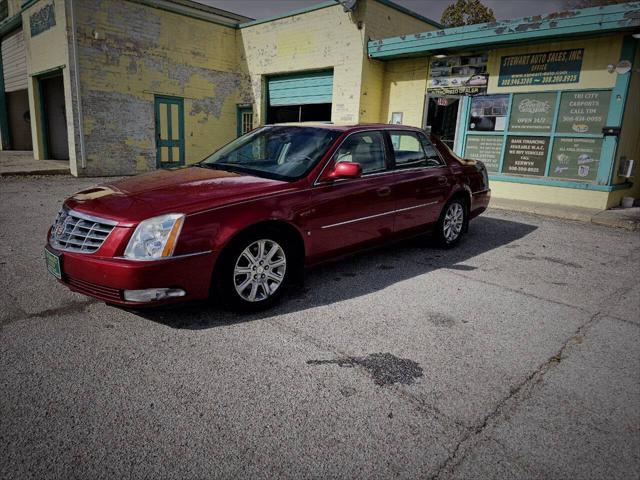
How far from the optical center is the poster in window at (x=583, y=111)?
873 cm

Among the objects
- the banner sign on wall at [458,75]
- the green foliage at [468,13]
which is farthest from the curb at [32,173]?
the green foliage at [468,13]

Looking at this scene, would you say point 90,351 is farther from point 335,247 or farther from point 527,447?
point 527,447

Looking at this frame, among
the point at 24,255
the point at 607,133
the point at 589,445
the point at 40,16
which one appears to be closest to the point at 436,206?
the point at 589,445

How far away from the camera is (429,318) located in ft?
12.1

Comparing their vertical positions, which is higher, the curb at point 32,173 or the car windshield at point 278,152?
the car windshield at point 278,152

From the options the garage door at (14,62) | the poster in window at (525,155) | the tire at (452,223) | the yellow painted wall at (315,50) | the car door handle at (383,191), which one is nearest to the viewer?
the car door handle at (383,191)

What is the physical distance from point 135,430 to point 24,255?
3771 millimetres

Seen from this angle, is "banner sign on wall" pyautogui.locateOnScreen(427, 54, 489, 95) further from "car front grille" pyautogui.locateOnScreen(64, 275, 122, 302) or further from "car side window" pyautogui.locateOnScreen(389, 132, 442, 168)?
"car front grille" pyautogui.locateOnScreen(64, 275, 122, 302)

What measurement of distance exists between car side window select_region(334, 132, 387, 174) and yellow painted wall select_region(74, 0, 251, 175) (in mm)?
10908

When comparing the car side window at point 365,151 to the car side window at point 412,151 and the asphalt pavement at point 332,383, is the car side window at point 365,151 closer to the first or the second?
the car side window at point 412,151

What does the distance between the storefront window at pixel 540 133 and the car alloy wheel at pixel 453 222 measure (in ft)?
16.0

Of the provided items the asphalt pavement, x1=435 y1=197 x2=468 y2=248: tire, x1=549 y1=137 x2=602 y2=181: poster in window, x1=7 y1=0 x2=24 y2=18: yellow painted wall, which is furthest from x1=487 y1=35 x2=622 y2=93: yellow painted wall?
x1=7 y1=0 x2=24 y2=18: yellow painted wall

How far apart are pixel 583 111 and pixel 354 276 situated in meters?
7.38

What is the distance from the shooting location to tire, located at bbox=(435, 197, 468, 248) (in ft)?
18.5
